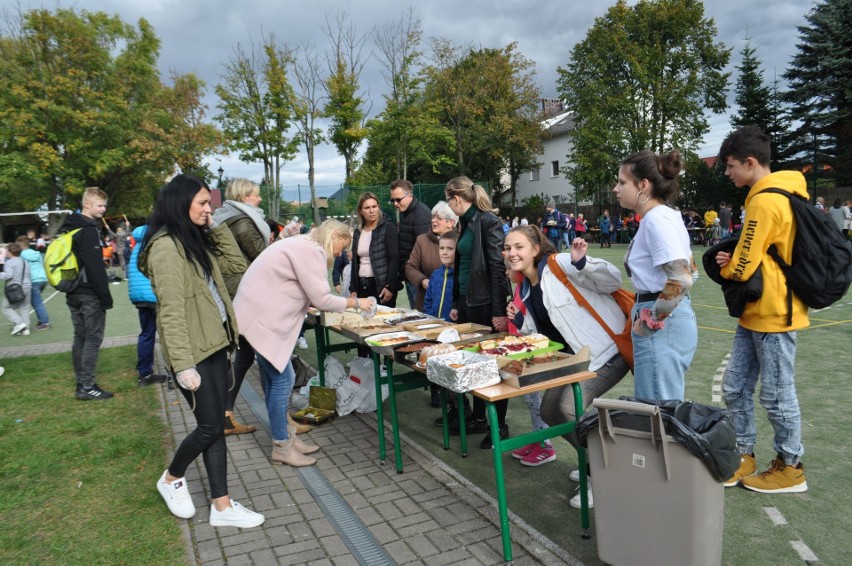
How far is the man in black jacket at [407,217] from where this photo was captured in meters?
5.80

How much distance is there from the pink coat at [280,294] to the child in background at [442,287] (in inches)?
50.2

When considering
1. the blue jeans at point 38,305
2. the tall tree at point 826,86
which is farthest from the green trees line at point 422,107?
the blue jeans at point 38,305

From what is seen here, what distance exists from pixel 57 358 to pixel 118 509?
5277 mm

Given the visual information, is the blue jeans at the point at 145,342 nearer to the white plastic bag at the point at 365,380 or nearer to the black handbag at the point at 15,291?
the white plastic bag at the point at 365,380

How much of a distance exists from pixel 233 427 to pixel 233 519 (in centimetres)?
168

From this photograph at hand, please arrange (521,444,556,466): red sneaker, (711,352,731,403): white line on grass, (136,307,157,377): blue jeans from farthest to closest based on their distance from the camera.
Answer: (136,307,157,377): blue jeans, (711,352,731,403): white line on grass, (521,444,556,466): red sneaker

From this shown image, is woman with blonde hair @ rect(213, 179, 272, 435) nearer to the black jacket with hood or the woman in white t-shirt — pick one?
the black jacket with hood

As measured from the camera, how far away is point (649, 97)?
33.3 meters

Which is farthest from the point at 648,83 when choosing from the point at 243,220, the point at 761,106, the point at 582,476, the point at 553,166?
the point at 582,476

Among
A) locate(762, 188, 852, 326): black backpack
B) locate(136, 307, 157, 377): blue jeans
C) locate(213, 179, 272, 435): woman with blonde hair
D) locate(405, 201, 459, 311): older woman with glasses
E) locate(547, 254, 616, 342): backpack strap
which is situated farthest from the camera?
locate(136, 307, 157, 377): blue jeans

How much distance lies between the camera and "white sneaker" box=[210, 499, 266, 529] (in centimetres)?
328

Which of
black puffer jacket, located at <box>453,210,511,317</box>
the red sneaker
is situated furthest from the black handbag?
the red sneaker

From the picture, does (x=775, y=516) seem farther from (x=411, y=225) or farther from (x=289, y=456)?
(x=411, y=225)

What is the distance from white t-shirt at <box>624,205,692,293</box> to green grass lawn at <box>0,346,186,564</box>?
2.76 metres
